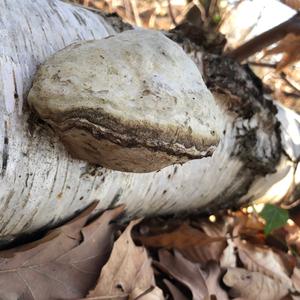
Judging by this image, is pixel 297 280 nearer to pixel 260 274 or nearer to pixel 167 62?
pixel 260 274

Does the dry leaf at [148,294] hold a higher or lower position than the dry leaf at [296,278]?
higher

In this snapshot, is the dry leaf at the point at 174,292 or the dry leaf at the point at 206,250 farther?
the dry leaf at the point at 206,250

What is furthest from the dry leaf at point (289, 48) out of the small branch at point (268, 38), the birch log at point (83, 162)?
the birch log at point (83, 162)

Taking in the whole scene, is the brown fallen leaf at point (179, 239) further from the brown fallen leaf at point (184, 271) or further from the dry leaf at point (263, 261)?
the dry leaf at point (263, 261)

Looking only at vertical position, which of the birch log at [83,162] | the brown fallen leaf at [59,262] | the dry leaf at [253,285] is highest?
the birch log at [83,162]

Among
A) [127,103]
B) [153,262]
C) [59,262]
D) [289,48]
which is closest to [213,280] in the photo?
[153,262]

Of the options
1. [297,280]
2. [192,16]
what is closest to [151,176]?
[297,280]

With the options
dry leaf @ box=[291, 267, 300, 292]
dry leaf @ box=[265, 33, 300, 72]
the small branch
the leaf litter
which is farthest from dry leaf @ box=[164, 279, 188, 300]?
dry leaf @ box=[265, 33, 300, 72]
